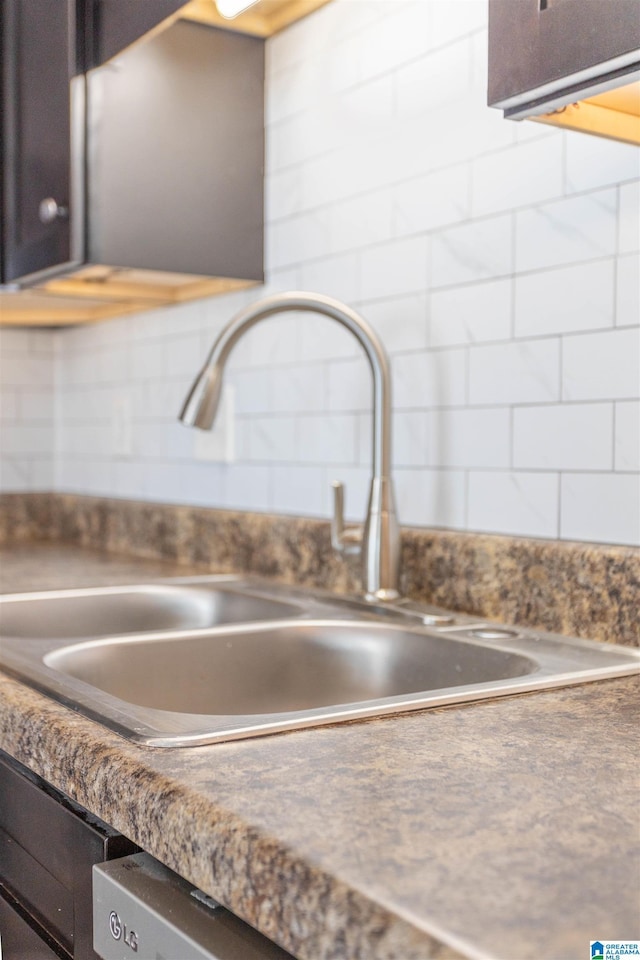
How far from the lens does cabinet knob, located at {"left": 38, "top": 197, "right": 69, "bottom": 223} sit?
162 cm

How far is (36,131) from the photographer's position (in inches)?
66.2

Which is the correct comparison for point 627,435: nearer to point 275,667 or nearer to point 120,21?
point 275,667

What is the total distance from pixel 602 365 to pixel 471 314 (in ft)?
0.79

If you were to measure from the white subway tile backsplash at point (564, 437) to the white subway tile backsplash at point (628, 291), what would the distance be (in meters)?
0.10

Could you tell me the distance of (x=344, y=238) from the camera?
62.2 inches

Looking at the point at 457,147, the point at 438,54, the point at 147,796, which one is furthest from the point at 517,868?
the point at 438,54

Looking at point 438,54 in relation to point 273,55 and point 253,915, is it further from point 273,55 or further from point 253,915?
point 253,915

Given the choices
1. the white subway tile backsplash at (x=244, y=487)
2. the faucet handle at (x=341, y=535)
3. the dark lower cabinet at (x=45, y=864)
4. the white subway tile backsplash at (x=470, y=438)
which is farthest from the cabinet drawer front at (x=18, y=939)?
the white subway tile backsplash at (x=244, y=487)

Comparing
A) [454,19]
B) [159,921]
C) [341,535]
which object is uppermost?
[454,19]

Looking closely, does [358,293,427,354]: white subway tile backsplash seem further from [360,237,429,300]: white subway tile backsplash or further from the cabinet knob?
the cabinet knob

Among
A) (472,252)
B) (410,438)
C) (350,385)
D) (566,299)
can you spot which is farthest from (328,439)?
(566,299)

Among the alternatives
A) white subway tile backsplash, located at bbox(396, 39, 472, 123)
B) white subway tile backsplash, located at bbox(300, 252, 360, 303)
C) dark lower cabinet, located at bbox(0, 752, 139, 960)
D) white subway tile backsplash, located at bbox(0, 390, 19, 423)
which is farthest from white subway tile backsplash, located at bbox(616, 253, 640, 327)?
white subway tile backsplash, located at bbox(0, 390, 19, 423)

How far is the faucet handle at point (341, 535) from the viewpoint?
53.9 inches

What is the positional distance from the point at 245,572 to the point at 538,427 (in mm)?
679
